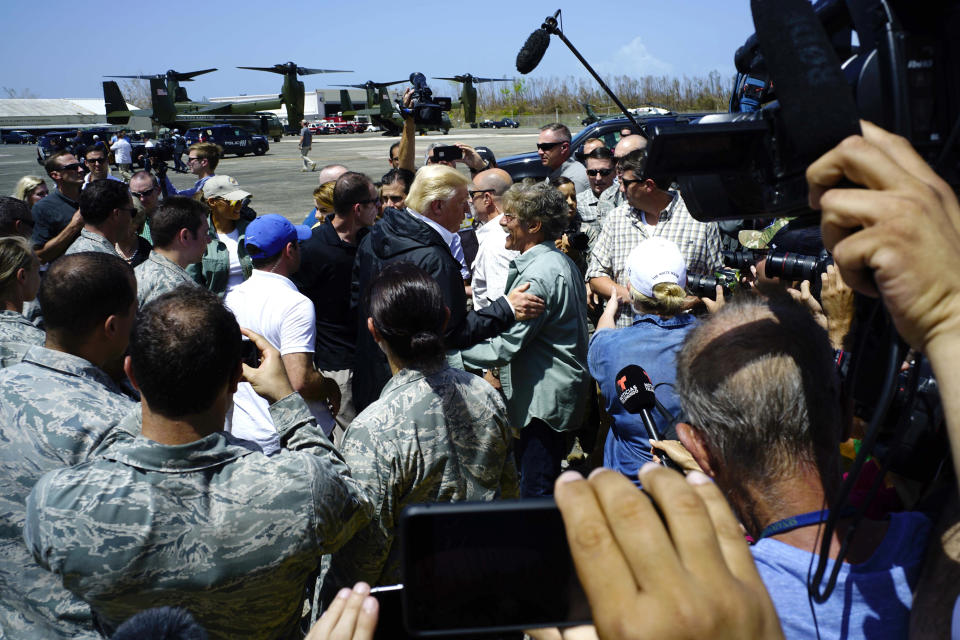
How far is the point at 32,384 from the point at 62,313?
360mm

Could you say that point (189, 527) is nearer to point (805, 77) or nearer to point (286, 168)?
point (805, 77)

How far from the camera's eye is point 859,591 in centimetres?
120

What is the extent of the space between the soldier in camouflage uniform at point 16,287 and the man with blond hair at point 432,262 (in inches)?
59.9

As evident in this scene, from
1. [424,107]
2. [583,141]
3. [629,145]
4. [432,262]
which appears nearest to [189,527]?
[432,262]

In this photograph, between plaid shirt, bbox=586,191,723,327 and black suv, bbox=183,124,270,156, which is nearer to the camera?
plaid shirt, bbox=586,191,723,327

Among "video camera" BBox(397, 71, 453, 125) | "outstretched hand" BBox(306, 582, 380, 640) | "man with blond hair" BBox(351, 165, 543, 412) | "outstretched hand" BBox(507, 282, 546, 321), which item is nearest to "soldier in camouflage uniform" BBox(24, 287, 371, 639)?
"outstretched hand" BBox(306, 582, 380, 640)

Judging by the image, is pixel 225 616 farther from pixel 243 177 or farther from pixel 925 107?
pixel 243 177

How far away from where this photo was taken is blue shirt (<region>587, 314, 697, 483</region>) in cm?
286

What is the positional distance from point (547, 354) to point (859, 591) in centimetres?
280

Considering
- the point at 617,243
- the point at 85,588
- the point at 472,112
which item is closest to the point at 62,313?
the point at 85,588

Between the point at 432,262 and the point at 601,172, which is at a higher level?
the point at 601,172

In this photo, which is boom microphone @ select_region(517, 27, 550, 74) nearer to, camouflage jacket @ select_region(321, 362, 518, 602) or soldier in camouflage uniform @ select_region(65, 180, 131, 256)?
camouflage jacket @ select_region(321, 362, 518, 602)

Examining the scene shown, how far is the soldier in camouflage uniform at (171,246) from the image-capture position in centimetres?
384

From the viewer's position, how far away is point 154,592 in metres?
1.73
